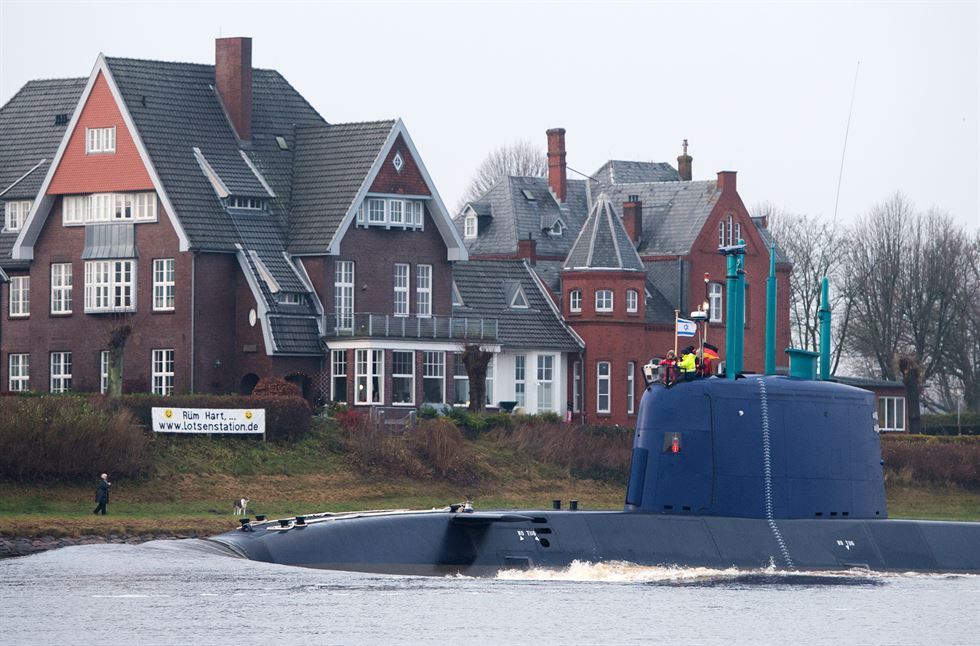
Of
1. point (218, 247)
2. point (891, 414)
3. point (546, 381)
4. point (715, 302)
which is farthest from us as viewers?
point (891, 414)

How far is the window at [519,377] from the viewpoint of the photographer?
80.0 meters

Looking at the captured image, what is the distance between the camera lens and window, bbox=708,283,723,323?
8944 cm

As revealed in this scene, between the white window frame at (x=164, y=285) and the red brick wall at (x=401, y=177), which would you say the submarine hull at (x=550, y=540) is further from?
the red brick wall at (x=401, y=177)

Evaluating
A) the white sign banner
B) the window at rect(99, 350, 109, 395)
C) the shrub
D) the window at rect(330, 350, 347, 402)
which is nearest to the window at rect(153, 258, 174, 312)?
the window at rect(99, 350, 109, 395)

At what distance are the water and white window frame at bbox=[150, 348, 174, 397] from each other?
3112 centimetres

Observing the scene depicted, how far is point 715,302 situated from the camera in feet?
295

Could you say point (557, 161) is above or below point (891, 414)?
above

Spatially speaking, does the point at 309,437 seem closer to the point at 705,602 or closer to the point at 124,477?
the point at 124,477

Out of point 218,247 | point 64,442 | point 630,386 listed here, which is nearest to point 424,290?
point 218,247

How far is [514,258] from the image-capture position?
92750 mm

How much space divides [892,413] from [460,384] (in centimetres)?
2800

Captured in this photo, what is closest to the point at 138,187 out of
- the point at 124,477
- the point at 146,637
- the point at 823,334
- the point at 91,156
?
the point at 91,156

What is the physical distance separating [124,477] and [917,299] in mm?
57236

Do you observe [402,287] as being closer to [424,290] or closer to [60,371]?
[424,290]
